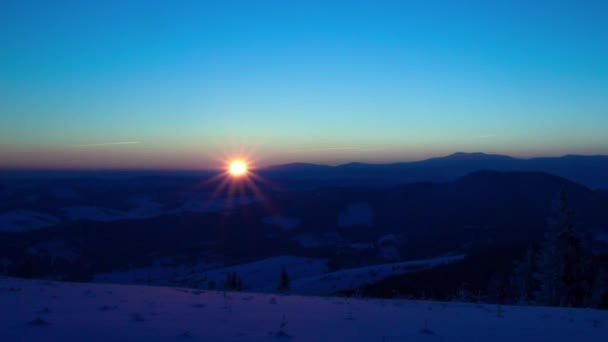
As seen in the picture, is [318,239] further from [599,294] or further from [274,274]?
[599,294]

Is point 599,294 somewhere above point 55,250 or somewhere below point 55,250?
above

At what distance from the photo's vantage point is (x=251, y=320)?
8414 mm

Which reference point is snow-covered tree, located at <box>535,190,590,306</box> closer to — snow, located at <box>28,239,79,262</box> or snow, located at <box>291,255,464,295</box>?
snow, located at <box>291,255,464,295</box>

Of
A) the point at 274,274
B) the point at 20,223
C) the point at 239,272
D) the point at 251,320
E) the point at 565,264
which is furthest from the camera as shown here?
the point at 20,223

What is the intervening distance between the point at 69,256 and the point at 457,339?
16795 cm

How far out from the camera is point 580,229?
2845cm

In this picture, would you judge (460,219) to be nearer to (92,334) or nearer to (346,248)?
(346,248)

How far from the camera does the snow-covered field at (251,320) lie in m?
7.06

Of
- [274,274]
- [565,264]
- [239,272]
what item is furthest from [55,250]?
[565,264]

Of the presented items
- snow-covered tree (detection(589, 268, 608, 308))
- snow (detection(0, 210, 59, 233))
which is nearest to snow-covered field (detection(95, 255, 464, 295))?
snow-covered tree (detection(589, 268, 608, 308))

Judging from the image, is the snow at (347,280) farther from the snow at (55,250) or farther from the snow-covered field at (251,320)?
the snow at (55,250)

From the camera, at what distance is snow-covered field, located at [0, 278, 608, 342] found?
706 cm

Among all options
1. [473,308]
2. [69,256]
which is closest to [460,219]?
[69,256]

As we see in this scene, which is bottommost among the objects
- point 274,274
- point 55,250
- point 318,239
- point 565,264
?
point 318,239
